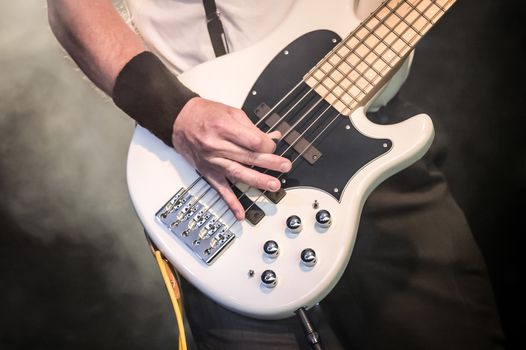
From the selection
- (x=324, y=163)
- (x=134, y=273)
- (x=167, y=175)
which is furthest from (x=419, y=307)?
(x=134, y=273)

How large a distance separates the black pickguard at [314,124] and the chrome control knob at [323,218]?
36 millimetres

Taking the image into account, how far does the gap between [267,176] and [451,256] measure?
40 centimetres

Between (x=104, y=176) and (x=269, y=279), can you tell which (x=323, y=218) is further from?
(x=104, y=176)

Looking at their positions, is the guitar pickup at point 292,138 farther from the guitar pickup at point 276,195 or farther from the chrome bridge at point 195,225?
the chrome bridge at point 195,225

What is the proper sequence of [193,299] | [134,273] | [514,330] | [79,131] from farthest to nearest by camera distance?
[79,131] → [134,273] → [514,330] → [193,299]

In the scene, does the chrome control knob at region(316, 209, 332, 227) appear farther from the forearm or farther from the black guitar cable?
the forearm

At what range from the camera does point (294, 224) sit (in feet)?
2.72

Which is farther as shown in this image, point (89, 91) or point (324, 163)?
point (89, 91)

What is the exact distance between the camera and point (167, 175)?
2.96ft

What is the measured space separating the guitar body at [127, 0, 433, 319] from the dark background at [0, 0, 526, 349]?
0.59 meters

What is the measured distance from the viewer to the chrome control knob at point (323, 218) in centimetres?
82

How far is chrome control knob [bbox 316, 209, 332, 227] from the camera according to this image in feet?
2.70

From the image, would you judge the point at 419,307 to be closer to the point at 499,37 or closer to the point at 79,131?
the point at 499,37

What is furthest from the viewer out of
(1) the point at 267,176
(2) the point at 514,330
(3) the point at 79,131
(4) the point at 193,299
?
(3) the point at 79,131
